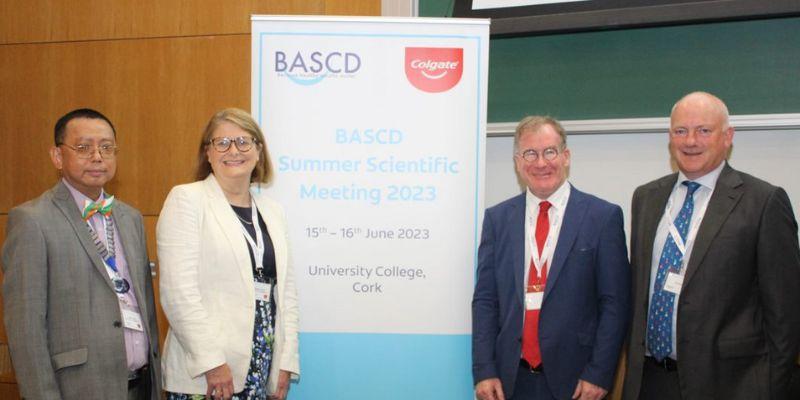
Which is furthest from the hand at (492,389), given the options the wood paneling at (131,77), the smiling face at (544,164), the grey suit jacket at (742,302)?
the wood paneling at (131,77)

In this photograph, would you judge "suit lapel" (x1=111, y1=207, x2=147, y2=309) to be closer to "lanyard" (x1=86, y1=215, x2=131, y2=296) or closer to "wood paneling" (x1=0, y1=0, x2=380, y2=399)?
"lanyard" (x1=86, y1=215, x2=131, y2=296)

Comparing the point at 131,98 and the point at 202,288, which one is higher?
the point at 131,98

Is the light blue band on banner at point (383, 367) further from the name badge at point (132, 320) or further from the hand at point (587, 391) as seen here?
the name badge at point (132, 320)

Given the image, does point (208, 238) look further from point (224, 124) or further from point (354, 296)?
point (354, 296)

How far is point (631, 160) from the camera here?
347 cm

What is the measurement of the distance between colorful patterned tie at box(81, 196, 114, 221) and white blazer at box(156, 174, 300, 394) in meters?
0.19

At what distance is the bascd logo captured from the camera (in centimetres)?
295

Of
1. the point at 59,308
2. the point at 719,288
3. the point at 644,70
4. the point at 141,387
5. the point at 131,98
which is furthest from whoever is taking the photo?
the point at 131,98

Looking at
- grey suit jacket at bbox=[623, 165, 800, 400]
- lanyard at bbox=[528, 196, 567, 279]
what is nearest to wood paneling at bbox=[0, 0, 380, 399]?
lanyard at bbox=[528, 196, 567, 279]

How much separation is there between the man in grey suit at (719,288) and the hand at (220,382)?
57.6 inches

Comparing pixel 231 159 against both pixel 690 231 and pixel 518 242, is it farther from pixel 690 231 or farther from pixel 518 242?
pixel 690 231

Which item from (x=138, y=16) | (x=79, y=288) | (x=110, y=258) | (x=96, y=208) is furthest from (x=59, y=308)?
(x=138, y=16)

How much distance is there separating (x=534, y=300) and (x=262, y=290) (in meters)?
1.00

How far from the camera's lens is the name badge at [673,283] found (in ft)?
7.75
